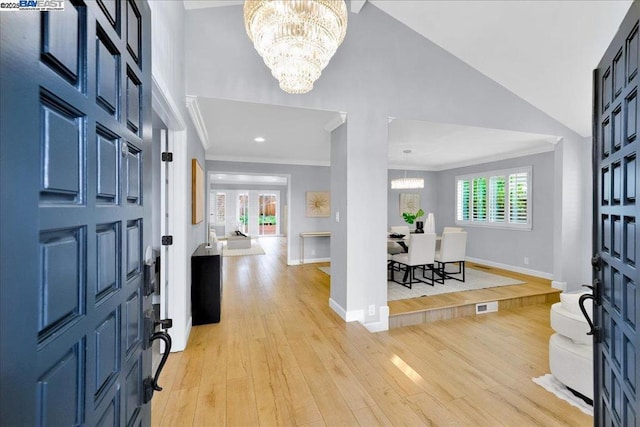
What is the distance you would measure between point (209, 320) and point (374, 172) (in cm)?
246

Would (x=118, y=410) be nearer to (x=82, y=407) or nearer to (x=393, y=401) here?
(x=82, y=407)

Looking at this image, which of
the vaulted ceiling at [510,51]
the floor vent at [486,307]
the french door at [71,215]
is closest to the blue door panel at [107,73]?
the french door at [71,215]

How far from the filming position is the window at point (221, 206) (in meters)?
12.2

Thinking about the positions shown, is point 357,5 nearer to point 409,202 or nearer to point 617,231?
point 617,231

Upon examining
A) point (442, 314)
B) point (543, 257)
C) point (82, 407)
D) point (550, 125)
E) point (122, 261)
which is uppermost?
point (550, 125)

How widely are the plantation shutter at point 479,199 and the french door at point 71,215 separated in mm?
6983

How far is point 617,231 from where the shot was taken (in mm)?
1062

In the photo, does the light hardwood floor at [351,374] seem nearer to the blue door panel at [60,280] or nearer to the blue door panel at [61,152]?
the blue door panel at [60,280]

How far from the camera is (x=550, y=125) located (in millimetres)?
4270

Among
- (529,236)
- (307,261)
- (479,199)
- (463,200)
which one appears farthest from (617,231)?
(463,200)

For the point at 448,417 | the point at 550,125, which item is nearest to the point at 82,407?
the point at 448,417

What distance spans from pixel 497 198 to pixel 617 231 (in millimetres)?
5773

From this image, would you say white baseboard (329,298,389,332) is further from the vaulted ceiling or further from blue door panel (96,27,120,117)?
blue door panel (96,27,120,117)

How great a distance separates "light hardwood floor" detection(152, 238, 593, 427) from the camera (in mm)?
1751
